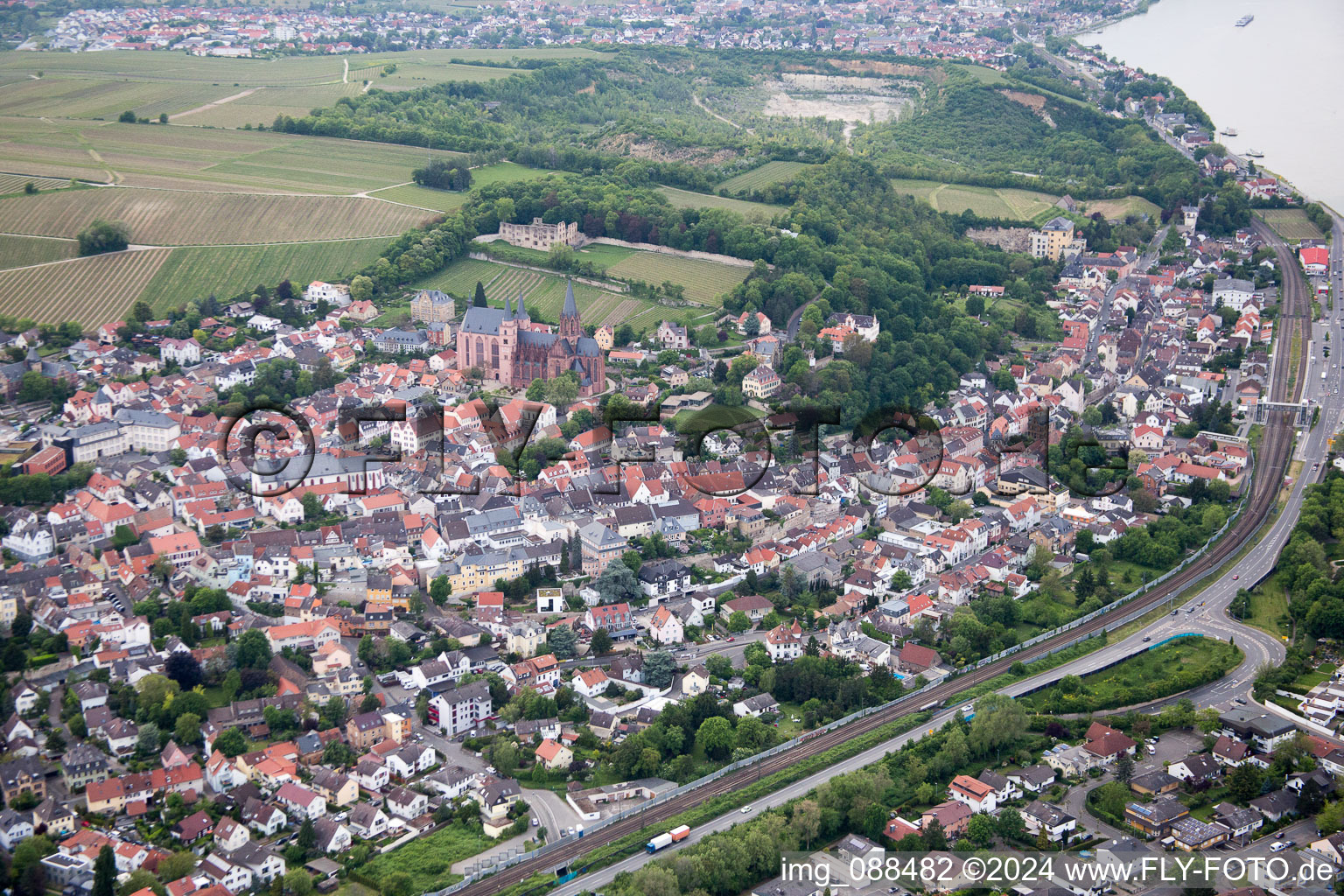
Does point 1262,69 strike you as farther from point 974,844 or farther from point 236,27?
point 974,844

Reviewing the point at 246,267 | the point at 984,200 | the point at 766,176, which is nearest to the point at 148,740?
the point at 246,267

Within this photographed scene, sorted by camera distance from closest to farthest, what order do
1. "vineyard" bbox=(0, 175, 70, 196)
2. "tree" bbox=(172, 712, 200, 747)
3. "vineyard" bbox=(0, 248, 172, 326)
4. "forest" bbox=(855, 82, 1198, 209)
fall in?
1. "tree" bbox=(172, 712, 200, 747)
2. "vineyard" bbox=(0, 248, 172, 326)
3. "vineyard" bbox=(0, 175, 70, 196)
4. "forest" bbox=(855, 82, 1198, 209)

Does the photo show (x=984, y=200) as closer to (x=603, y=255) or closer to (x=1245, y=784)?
(x=603, y=255)

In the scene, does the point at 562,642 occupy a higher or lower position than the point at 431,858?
higher

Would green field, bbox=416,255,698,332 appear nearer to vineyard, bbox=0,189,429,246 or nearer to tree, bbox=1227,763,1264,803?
vineyard, bbox=0,189,429,246

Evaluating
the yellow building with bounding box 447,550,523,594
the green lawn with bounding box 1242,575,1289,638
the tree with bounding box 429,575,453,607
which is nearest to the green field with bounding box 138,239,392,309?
the yellow building with bounding box 447,550,523,594

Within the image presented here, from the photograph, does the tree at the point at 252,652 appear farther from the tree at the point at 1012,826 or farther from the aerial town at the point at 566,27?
the aerial town at the point at 566,27
